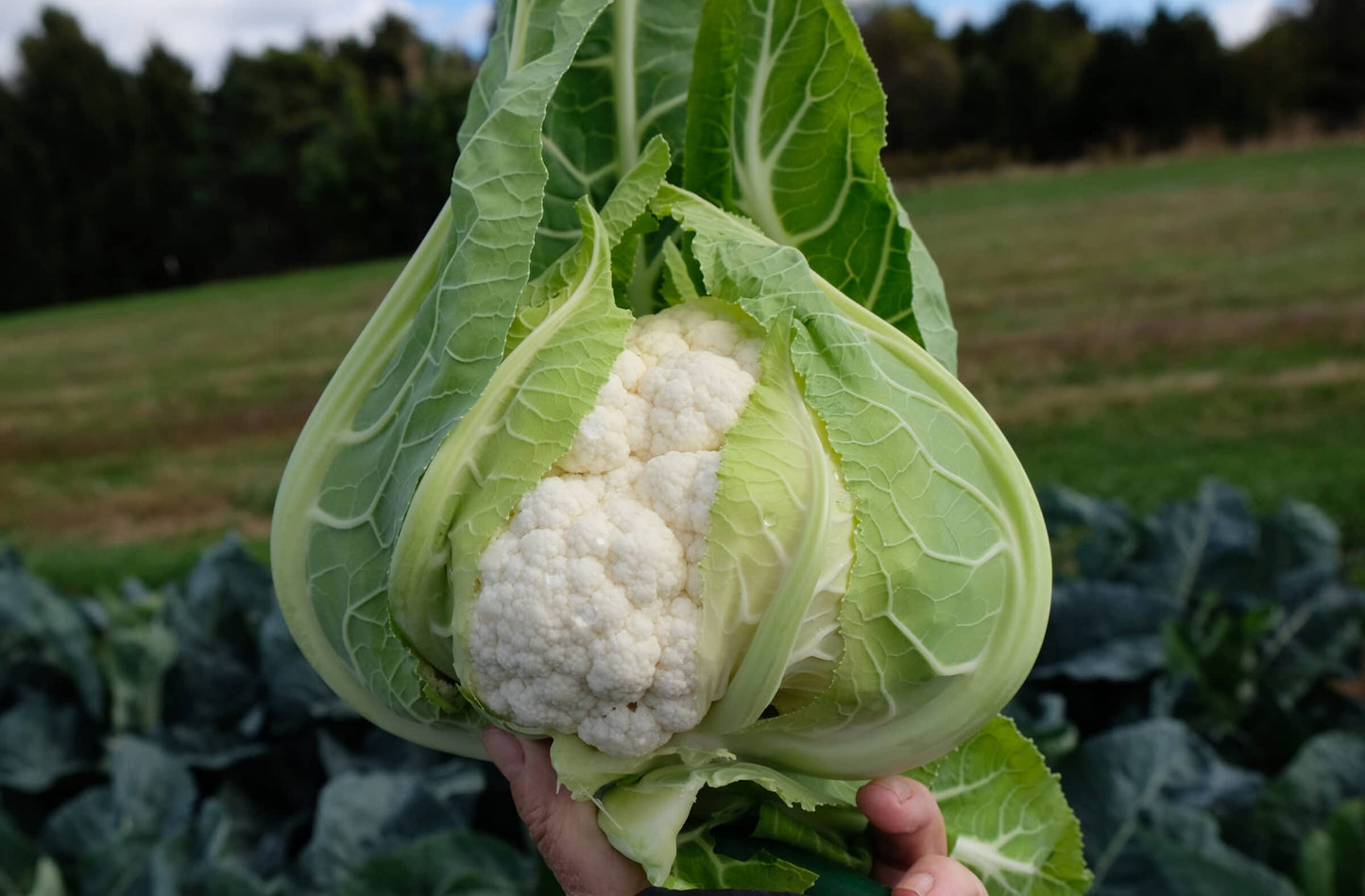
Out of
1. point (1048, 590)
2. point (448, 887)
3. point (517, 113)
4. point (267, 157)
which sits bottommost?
point (448, 887)

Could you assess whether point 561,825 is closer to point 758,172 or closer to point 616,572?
point 616,572

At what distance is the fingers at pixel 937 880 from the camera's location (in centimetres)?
128

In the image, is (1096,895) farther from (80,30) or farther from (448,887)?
(80,30)

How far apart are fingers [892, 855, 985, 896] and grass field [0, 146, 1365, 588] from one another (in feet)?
13.9

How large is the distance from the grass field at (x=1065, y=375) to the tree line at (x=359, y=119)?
30.4 feet

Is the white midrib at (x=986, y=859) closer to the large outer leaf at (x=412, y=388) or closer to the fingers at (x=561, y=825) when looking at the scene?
the fingers at (x=561, y=825)

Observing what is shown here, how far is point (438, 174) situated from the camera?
84.5 feet

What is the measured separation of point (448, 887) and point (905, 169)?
26.3m

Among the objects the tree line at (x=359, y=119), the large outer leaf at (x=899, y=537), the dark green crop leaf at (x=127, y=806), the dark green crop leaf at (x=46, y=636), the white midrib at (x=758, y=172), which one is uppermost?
the tree line at (x=359, y=119)

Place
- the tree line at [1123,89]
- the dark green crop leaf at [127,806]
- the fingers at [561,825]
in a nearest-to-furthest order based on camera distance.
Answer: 1. the fingers at [561,825]
2. the dark green crop leaf at [127,806]
3. the tree line at [1123,89]

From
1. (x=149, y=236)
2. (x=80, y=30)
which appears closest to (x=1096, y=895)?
(x=149, y=236)

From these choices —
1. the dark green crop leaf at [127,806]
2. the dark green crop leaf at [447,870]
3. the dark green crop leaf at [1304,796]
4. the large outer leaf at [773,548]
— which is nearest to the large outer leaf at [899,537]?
the large outer leaf at [773,548]

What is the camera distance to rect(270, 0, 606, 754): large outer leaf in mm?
1175

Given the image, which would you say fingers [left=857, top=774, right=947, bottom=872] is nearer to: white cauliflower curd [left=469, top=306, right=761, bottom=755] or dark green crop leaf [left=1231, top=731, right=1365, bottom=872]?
white cauliflower curd [left=469, top=306, right=761, bottom=755]
